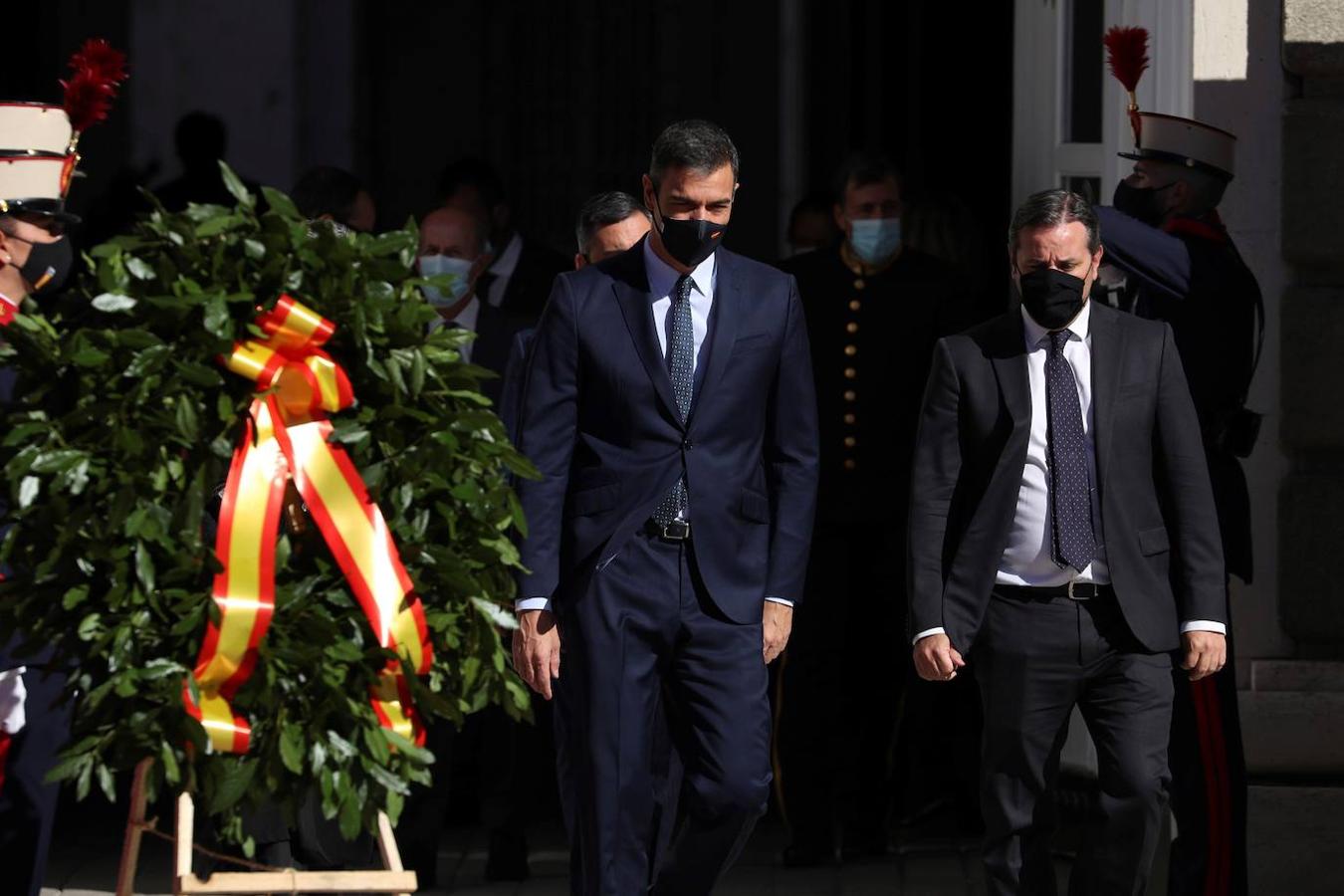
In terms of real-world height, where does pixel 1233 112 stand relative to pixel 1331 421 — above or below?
above

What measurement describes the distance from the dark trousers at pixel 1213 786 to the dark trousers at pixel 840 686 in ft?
4.87

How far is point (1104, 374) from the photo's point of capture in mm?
6168

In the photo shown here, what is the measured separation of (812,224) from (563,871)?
→ 299cm

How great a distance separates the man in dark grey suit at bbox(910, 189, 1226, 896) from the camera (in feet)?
20.0

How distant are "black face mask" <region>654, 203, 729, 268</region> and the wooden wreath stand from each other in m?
1.58

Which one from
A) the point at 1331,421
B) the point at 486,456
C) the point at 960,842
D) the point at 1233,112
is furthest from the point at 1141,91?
the point at 486,456

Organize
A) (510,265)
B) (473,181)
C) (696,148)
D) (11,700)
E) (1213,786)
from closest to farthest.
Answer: (11,700), (696,148), (1213,786), (510,265), (473,181)

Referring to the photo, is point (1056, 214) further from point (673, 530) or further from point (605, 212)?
point (605, 212)

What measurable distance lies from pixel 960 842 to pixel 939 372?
248cm

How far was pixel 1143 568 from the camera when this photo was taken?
612cm

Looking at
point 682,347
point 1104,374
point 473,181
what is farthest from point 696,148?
point 473,181

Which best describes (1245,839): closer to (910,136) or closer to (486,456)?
(486,456)

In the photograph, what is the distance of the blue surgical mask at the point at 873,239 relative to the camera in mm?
8070

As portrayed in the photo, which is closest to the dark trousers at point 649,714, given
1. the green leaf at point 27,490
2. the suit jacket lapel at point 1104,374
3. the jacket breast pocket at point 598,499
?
the jacket breast pocket at point 598,499
